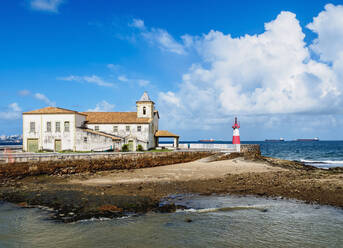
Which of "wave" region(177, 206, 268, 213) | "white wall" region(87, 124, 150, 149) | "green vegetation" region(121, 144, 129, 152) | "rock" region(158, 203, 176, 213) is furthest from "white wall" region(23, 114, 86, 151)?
"wave" region(177, 206, 268, 213)

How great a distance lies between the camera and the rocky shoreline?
11656 mm

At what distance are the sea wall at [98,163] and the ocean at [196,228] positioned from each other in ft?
36.0

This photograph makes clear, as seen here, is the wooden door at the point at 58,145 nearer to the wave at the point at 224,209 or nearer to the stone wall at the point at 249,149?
the stone wall at the point at 249,149

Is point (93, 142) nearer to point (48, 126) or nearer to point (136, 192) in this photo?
point (48, 126)

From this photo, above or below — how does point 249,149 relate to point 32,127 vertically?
below

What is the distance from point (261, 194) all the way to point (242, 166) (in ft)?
34.1

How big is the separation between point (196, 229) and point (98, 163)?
723 inches

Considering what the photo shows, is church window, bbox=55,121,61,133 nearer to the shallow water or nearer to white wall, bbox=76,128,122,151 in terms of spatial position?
white wall, bbox=76,128,122,151

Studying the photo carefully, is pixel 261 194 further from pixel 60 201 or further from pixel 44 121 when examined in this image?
pixel 44 121

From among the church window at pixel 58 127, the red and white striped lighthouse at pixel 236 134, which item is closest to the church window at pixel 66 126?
the church window at pixel 58 127

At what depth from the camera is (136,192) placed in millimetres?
14844

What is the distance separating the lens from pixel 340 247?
7.79 metres

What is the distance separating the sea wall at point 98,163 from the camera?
22.2 m

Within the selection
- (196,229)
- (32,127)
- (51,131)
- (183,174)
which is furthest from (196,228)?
(32,127)
